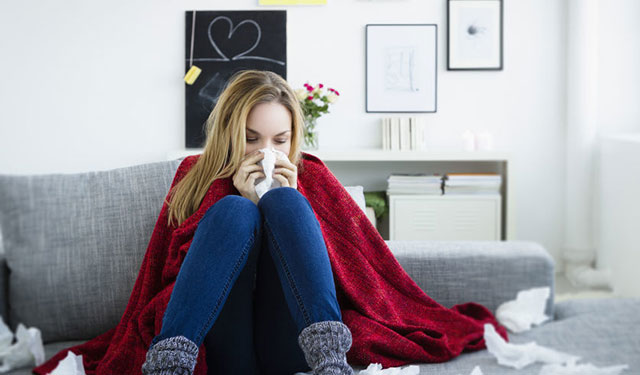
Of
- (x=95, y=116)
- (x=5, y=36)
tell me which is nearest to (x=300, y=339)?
(x=95, y=116)

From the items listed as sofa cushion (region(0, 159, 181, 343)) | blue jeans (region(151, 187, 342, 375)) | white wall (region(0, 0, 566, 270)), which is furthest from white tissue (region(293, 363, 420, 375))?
white wall (region(0, 0, 566, 270))

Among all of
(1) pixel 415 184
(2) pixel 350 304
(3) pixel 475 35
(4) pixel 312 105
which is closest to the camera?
(2) pixel 350 304

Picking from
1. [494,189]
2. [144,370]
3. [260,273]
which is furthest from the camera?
[494,189]

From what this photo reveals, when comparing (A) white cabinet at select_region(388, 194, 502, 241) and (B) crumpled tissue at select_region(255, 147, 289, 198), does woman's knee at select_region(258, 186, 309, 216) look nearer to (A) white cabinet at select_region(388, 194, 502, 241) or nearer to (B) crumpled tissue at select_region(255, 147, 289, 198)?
(B) crumpled tissue at select_region(255, 147, 289, 198)

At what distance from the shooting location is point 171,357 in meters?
1.17

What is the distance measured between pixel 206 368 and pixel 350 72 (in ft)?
8.83

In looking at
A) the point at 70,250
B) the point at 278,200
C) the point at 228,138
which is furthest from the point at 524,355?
the point at 70,250

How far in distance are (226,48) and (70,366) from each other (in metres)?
2.60

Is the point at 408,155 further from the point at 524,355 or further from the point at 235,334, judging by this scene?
the point at 235,334

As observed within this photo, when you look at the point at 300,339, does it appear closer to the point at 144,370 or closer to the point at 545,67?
the point at 144,370

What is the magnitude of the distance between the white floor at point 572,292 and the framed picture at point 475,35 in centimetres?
123

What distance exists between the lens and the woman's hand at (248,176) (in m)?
1.67

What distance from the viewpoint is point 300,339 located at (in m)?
1.27

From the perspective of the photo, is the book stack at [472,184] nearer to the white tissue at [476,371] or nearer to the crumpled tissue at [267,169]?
the crumpled tissue at [267,169]
